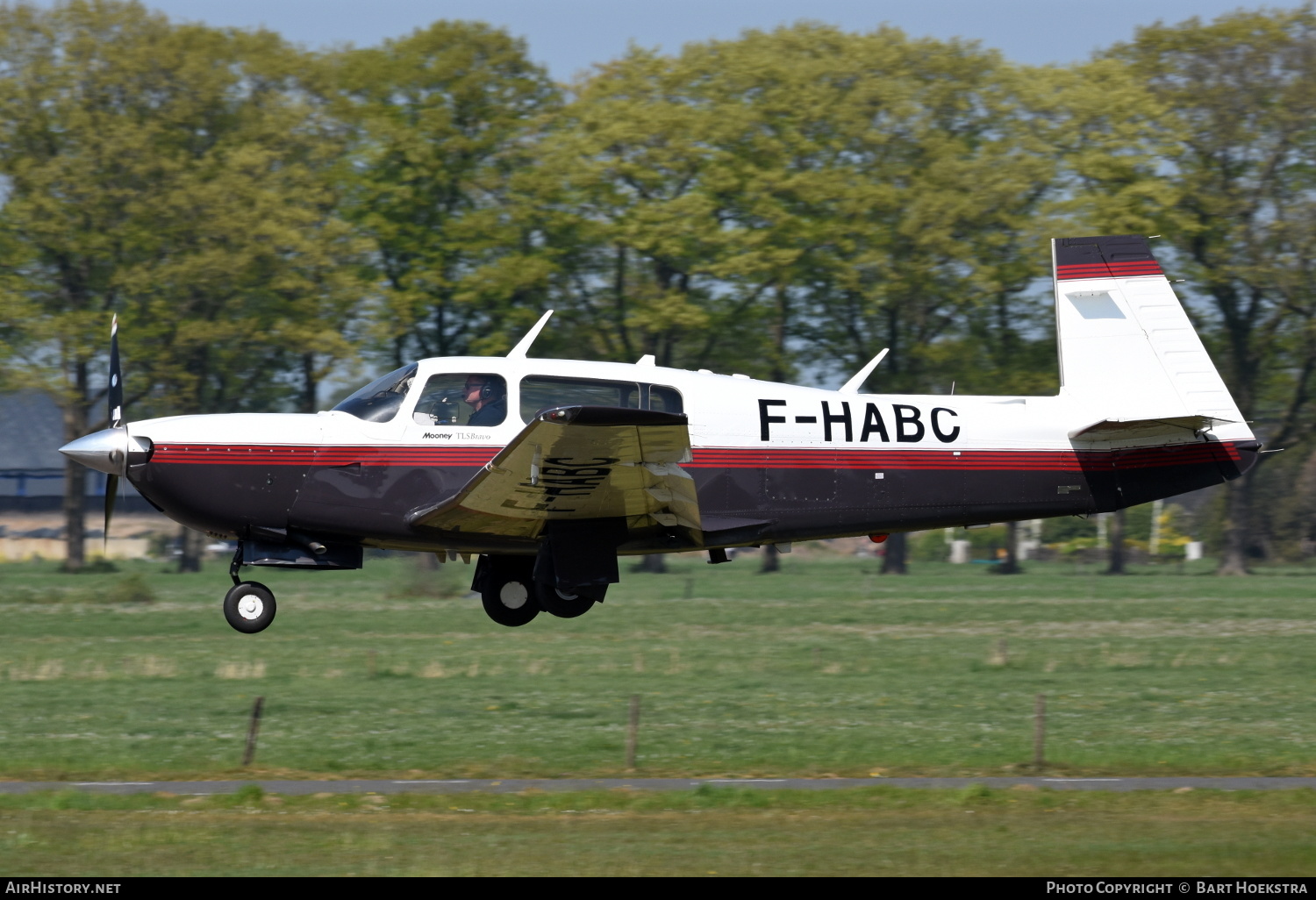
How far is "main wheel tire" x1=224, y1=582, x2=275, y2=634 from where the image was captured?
519 inches

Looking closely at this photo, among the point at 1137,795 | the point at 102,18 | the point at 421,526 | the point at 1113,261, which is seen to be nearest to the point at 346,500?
the point at 421,526

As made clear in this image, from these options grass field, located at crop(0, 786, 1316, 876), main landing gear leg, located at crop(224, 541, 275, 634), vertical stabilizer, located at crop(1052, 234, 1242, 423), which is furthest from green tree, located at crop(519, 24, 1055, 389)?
main landing gear leg, located at crop(224, 541, 275, 634)

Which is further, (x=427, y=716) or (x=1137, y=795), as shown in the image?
(x=427, y=716)

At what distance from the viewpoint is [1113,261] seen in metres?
15.5

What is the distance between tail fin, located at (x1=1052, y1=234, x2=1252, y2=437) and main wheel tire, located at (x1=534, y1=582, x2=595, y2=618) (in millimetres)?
5314

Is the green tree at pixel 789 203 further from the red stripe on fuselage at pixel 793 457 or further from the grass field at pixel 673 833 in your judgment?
the red stripe on fuselage at pixel 793 457

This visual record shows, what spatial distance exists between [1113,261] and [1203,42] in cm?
4092

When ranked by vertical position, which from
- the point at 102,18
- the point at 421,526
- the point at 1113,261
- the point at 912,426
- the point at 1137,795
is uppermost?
the point at 102,18

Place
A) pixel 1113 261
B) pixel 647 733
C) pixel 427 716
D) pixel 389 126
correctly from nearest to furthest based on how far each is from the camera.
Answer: pixel 1113 261 < pixel 647 733 < pixel 427 716 < pixel 389 126

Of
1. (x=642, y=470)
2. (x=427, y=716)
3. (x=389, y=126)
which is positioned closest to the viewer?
(x=642, y=470)

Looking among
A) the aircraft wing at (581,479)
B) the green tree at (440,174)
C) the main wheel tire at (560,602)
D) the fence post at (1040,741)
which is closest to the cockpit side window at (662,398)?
the aircraft wing at (581,479)

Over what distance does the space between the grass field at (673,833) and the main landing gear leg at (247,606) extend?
3523 millimetres

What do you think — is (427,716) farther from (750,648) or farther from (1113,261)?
(1113,261)

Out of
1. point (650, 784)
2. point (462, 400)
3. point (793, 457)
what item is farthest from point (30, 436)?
point (793, 457)
